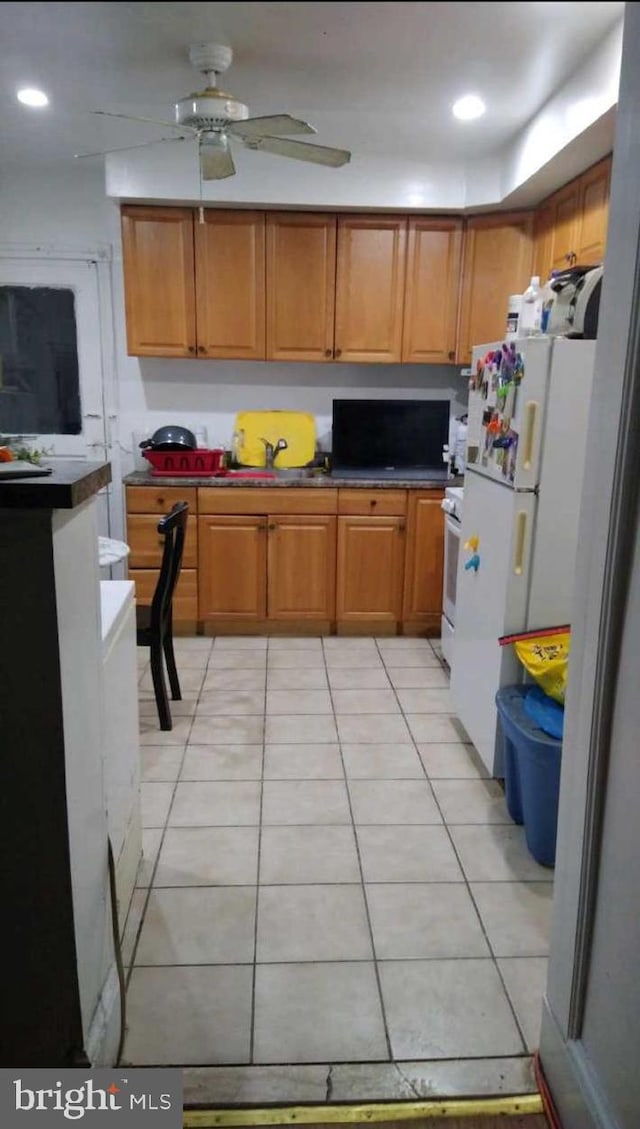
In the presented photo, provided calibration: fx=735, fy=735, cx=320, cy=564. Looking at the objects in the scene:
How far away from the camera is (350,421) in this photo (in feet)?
14.0

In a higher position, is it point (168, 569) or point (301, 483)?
point (301, 483)

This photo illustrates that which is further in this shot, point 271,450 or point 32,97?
point 271,450

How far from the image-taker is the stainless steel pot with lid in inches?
160

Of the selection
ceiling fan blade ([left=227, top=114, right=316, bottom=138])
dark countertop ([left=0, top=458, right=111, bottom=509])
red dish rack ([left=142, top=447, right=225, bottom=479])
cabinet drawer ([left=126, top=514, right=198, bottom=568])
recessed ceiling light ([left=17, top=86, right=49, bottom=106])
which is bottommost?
cabinet drawer ([left=126, top=514, right=198, bottom=568])

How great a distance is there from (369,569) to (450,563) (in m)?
0.63

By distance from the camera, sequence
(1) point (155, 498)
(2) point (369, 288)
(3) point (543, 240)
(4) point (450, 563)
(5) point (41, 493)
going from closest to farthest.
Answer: (5) point (41, 493) < (4) point (450, 563) < (3) point (543, 240) < (1) point (155, 498) < (2) point (369, 288)

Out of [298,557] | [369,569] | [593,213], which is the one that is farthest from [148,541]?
[593,213]

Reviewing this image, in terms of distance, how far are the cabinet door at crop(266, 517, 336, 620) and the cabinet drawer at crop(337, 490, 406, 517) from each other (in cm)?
11

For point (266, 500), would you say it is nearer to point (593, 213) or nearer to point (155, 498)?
point (155, 498)

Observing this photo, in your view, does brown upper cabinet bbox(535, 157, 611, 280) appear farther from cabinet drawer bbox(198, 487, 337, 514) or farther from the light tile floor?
the light tile floor

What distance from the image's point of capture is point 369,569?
13.4ft

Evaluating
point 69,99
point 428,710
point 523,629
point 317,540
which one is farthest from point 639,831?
point 69,99

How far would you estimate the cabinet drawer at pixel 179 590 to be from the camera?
3990 mm

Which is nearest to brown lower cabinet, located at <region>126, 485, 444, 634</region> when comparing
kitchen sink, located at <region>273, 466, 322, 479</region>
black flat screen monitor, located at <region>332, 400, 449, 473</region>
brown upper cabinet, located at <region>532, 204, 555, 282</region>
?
kitchen sink, located at <region>273, 466, 322, 479</region>
